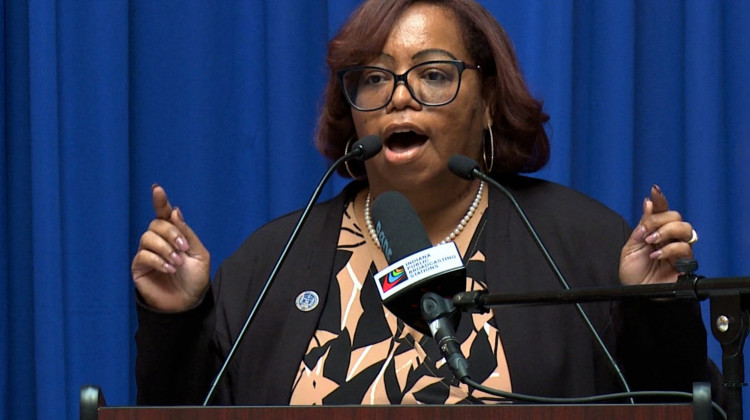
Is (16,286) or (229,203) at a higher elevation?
(229,203)

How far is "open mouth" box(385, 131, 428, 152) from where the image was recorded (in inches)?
75.0

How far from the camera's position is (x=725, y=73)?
8.02 feet

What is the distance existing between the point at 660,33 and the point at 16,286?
1.51 m

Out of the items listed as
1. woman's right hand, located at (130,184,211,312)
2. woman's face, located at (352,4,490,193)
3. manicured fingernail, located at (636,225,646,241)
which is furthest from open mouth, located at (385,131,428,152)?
manicured fingernail, located at (636,225,646,241)

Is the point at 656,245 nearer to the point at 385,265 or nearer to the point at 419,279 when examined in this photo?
the point at 419,279

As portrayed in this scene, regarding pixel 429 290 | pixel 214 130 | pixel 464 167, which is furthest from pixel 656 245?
pixel 214 130

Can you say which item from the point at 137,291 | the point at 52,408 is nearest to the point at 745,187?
the point at 137,291

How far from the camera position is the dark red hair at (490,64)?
1961mm

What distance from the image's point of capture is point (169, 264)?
5.32 ft

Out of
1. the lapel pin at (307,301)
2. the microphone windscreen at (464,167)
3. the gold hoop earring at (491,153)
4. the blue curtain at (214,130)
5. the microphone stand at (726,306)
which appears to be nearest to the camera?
the microphone stand at (726,306)

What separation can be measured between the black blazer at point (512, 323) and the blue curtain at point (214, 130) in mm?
478

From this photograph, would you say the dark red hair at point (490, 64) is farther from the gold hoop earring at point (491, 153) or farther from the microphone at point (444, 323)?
the microphone at point (444, 323)

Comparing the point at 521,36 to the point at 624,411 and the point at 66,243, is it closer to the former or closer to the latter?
the point at 66,243

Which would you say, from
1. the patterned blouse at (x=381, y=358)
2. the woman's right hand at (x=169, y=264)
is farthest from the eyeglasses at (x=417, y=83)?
the woman's right hand at (x=169, y=264)
